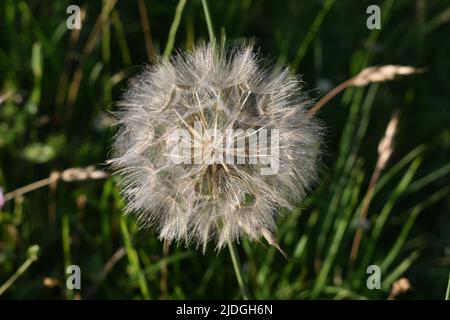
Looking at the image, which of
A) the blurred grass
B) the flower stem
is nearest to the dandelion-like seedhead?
the flower stem

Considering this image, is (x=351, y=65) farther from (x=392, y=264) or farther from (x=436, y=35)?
(x=392, y=264)

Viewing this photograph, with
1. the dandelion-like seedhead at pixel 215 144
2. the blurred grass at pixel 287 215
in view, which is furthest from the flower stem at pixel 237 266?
the blurred grass at pixel 287 215

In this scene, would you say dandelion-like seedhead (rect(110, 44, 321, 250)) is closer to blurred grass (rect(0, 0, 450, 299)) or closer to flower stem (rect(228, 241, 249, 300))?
flower stem (rect(228, 241, 249, 300))

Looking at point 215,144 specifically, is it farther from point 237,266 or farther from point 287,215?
point 287,215

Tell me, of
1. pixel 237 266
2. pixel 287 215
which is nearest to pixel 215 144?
pixel 237 266
